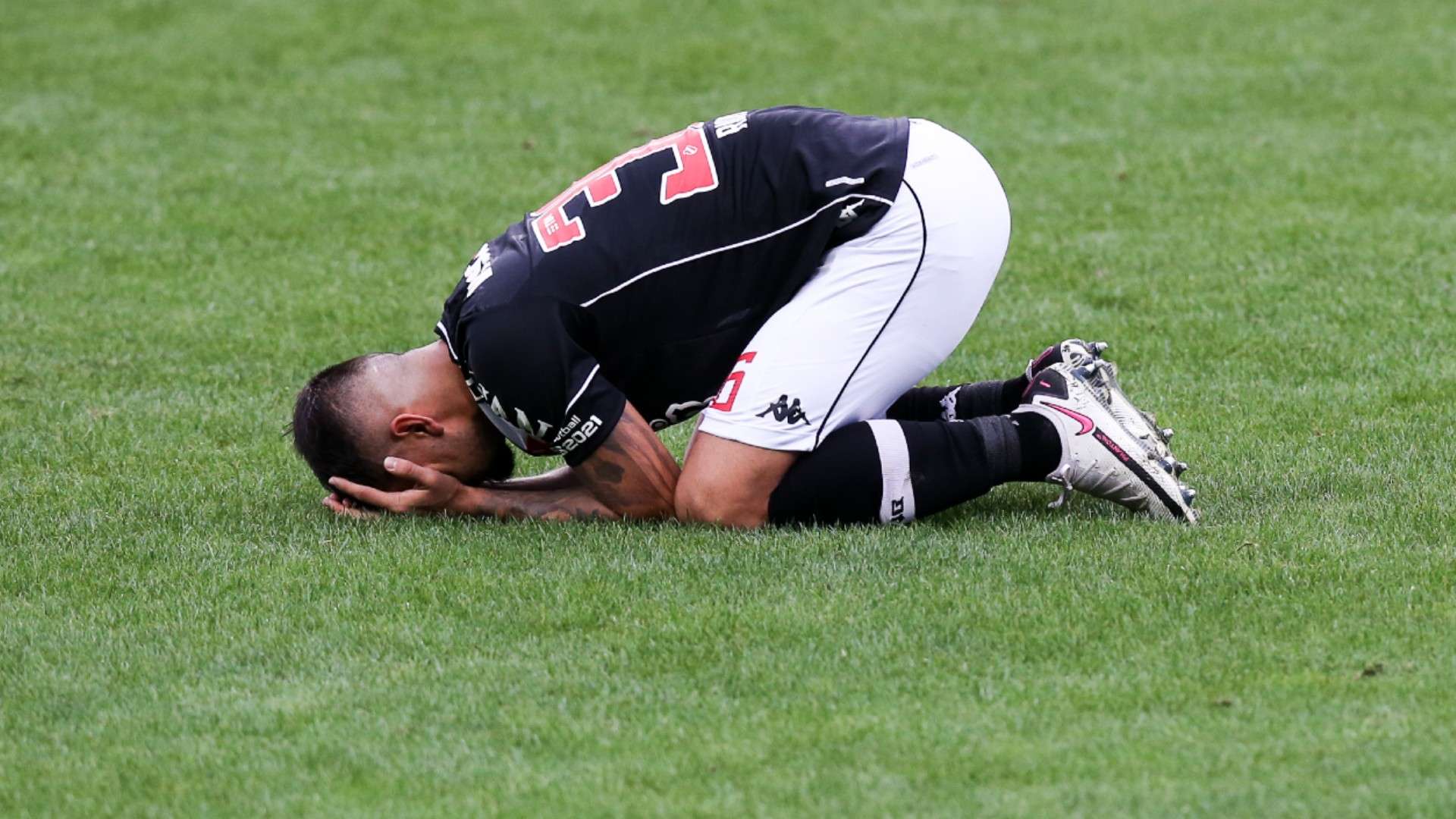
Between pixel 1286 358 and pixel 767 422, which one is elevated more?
pixel 767 422

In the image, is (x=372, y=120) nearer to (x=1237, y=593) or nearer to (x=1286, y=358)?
(x=1286, y=358)

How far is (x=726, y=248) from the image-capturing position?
4.88 meters

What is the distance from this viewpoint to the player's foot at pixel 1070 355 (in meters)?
5.14

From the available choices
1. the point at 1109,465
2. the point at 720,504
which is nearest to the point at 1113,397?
the point at 1109,465

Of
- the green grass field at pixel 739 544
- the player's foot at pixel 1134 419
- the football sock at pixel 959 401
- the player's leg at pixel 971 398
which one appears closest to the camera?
the green grass field at pixel 739 544

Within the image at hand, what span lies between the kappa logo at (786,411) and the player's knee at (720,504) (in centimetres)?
21

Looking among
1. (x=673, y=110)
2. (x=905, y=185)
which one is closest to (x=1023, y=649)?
(x=905, y=185)

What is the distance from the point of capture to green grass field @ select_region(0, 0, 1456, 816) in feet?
11.3

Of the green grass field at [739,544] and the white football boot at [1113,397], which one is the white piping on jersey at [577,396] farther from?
the white football boot at [1113,397]

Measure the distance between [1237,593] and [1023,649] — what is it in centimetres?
60

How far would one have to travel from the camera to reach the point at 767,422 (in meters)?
4.83

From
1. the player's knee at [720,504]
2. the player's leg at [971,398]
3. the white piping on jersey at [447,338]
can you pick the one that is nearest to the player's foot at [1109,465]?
the player's leg at [971,398]

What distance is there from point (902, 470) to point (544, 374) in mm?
968

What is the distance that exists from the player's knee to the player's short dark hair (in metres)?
0.81
